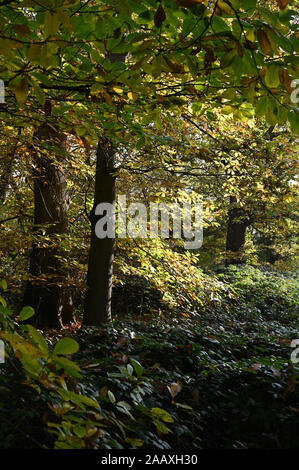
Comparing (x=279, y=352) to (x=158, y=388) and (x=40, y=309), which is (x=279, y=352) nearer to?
(x=158, y=388)

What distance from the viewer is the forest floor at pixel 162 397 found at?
1893 millimetres

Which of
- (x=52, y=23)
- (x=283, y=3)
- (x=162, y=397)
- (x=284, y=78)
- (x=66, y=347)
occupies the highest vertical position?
(x=283, y=3)

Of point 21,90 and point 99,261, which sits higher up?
point 21,90

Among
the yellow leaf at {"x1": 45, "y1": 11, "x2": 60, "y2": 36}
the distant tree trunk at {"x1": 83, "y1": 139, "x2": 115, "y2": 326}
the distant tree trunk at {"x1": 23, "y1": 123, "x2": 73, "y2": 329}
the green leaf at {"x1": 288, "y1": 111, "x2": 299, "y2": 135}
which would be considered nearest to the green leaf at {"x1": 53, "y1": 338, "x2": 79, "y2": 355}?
the yellow leaf at {"x1": 45, "y1": 11, "x2": 60, "y2": 36}

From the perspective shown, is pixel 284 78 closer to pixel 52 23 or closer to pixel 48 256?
pixel 52 23

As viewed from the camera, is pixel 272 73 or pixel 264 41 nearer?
pixel 264 41

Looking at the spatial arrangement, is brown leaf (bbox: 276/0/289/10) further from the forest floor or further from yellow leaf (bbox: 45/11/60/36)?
the forest floor

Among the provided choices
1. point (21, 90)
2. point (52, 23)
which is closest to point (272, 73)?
point (52, 23)

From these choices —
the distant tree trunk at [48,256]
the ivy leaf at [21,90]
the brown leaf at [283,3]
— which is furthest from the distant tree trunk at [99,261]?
the brown leaf at [283,3]

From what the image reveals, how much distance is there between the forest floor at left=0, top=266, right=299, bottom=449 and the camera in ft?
6.21

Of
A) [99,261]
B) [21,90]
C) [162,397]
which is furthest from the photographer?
[99,261]

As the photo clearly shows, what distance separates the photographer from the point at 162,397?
3559 millimetres
